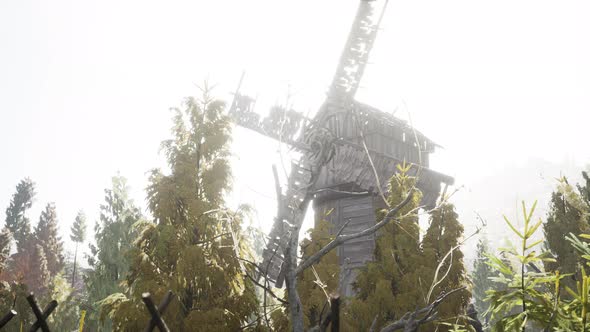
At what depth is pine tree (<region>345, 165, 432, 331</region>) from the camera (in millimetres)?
10070

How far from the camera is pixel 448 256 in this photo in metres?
11.5

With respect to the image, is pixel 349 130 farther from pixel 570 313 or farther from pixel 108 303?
pixel 570 313

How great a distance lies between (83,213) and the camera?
4362 cm

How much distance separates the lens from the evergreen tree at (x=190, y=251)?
24.5 feet

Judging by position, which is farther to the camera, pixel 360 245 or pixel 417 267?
pixel 360 245

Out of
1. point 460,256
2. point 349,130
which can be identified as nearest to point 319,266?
point 460,256

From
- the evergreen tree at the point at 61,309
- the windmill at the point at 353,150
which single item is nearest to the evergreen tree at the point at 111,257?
the evergreen tree at the point at 61,309

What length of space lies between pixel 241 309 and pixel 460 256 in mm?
7056

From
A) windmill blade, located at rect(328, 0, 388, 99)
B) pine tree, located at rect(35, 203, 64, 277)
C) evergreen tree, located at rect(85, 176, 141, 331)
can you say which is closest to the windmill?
windmill blade, located at rect(328, 0, 388, 99)

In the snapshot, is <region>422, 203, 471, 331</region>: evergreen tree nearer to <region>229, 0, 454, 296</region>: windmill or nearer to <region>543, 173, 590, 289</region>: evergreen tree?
<region>229, 0, 454, 296</region>: windmill

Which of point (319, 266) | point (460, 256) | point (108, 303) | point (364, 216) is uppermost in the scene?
point (364, 216)

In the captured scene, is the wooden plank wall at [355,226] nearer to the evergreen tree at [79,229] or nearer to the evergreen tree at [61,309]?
the evergreen tree at [61,309]

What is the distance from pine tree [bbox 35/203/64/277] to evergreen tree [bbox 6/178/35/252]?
5.97 ft

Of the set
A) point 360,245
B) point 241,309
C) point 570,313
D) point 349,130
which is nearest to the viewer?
point 570,313
